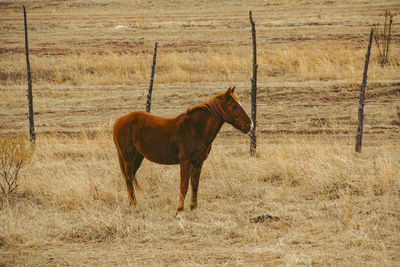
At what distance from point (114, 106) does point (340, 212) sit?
35.4 feet

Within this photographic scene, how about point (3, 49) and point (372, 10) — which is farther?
point (372, 10)

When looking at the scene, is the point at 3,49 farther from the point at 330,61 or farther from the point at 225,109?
the point at 225,109

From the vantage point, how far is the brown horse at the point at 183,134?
A: 660cm

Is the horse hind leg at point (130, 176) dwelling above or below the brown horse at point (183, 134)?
below

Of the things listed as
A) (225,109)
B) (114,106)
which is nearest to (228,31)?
(114,106)

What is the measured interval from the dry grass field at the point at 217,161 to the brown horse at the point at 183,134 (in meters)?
0.67

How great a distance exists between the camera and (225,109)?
659 cm

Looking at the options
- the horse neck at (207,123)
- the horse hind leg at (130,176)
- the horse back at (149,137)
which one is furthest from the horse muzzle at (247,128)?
the horse hind leg at (130,176)

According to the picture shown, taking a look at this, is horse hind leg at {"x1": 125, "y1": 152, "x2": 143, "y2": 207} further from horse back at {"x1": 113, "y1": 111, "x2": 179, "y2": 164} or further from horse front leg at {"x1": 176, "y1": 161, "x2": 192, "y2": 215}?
horse front leg at {"x1": 176, "y1": 161, "x2": 192, "y2": 215}

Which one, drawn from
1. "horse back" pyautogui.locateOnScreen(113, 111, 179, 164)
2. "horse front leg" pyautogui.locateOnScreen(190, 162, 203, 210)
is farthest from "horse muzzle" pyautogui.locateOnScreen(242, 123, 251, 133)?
"horse back" pyautogui.locateOnScreen(113, 111, 179, 164)

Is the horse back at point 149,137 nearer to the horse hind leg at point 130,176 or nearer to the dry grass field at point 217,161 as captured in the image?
the horse hind leg at point 130,176

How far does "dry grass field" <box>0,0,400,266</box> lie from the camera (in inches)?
232

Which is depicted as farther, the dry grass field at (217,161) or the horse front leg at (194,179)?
the horse front leg at (194,179)

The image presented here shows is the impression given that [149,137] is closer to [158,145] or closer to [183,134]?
[158,145]
